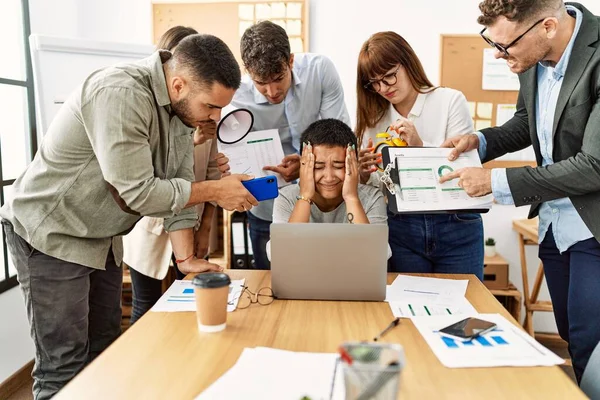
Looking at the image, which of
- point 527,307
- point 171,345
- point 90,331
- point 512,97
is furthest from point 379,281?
point 512,97

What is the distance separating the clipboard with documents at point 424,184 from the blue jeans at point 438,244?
23cm

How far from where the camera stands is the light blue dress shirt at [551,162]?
4.82 ft

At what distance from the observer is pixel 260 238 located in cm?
224

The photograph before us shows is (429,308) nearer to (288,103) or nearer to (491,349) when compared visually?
(491,349)

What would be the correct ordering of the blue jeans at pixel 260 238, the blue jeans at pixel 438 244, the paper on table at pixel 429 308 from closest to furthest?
the paper on table at pixel 429 308, the blue jeans at pixel 438 244, the blue jeans at pixel 260 238

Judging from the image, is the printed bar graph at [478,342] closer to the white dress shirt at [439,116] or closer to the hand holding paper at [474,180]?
the hand holding paper at [474,180]

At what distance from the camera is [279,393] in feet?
2.93

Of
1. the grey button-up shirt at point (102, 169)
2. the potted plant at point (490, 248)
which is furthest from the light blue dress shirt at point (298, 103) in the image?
the potted plant at point (490, 248)

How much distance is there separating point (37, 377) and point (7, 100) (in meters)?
1.70

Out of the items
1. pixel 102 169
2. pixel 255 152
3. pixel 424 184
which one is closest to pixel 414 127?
pixel 424 184

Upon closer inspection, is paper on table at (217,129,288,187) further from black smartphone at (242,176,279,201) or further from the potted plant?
the potted plant

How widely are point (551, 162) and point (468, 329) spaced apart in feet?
2.26

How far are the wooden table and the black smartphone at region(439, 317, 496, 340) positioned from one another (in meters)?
0.07

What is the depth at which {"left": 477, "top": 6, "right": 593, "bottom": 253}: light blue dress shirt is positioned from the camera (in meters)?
1.47
